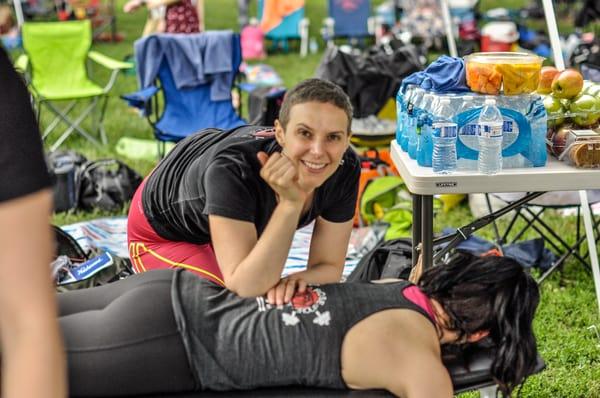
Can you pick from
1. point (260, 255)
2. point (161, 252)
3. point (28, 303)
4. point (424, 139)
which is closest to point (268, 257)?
point (260, 255)

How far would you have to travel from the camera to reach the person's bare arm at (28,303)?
1.03 metres

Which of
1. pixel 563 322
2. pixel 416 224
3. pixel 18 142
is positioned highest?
pixel 18 142

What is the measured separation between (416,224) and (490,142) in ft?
1.94

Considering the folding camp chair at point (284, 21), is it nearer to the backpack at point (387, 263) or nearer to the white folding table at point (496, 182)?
the backpack at point (387, 263)

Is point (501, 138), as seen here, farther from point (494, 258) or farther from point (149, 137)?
point (149, 137)

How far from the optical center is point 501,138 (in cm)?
271

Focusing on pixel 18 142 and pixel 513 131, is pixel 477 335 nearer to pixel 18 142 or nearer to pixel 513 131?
pixel 513 131

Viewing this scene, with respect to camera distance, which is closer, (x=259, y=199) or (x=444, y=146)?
(x=259, y=199)

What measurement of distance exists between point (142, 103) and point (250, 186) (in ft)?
11.2

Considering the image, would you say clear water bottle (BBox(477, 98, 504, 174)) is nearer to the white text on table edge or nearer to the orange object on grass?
the white text on table edge

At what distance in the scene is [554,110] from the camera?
117 inches

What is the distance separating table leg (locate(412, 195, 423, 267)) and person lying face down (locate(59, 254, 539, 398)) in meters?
0.97

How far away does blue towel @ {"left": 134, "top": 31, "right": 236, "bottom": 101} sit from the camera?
5801mm

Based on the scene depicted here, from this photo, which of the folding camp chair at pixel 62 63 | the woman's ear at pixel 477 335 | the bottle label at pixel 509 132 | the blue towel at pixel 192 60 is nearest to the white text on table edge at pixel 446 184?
the bottle label at pixel 509 132
